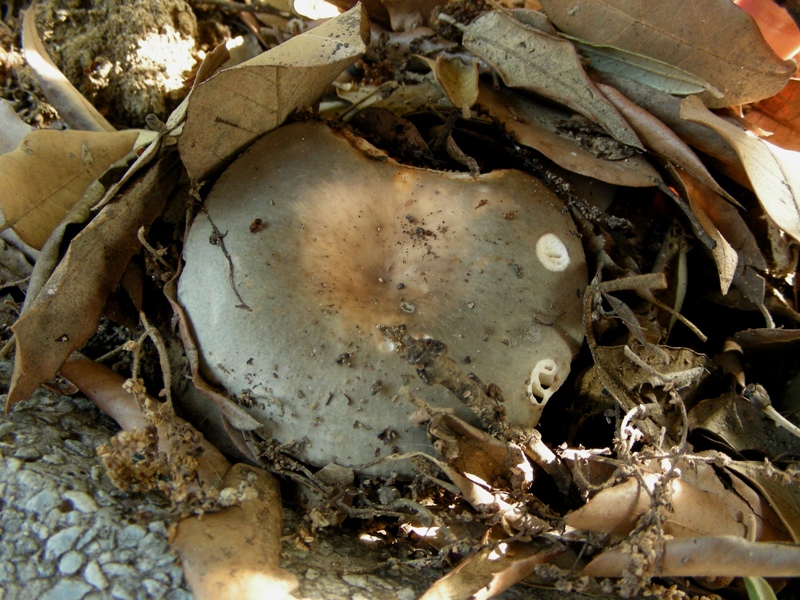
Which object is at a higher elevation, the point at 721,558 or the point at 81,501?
the point at 81,501

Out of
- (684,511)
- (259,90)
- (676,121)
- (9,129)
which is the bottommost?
(684,511)

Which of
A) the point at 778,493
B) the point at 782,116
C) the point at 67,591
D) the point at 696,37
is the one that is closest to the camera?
the point at 67,591

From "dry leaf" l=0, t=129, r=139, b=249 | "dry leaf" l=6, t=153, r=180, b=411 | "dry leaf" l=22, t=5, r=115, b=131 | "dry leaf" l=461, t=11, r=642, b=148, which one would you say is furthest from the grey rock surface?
"dry leaf" l=461, t=11, r=642, b=148

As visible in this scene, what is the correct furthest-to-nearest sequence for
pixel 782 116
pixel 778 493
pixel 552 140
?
pixel 782 116 → pixel 552 140 → pixel 778 493

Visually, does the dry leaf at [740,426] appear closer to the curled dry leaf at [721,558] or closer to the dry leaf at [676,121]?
the curled dry leaf at [721,558]

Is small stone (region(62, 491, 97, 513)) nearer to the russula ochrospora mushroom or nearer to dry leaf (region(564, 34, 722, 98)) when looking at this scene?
the russula ochrospora mushroom

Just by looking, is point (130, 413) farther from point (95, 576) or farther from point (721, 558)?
point (721, 558)

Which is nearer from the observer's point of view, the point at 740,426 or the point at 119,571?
the point at 119,571

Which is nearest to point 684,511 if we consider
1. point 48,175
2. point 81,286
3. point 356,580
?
point 356,580
